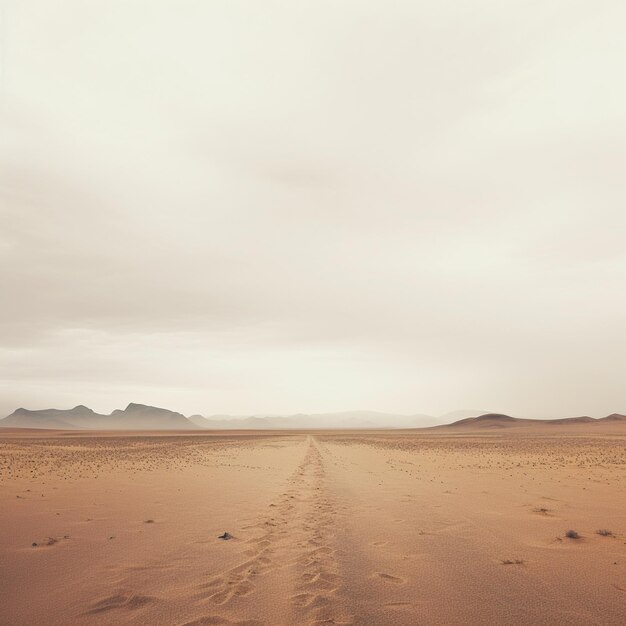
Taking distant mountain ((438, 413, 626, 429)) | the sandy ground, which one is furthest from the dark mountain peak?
the sandy ground

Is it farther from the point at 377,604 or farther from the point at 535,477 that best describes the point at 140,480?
the point at 535,477

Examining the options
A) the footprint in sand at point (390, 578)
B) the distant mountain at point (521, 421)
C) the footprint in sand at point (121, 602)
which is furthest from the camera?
the distant mountain at point (521, 421)

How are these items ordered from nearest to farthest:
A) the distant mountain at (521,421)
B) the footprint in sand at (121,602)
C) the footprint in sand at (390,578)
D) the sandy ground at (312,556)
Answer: the sandy ground at (312,556) → the footprint in sand at (121,602) → the footprint in sand at (390,578) → the distant mountain at (521,421)

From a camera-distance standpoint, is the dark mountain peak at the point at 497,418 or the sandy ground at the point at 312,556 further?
the dark mountain peak at the point at 497,418

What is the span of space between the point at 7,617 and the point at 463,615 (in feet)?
17.5

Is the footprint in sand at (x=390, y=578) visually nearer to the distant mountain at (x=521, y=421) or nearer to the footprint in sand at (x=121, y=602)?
the footprint in sand at (x=121, y=602)

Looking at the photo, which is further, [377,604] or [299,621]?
[377,604]

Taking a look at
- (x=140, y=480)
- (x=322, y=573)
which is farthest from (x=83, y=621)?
(x=140, y=480)

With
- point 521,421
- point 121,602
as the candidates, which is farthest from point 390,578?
point 521,421

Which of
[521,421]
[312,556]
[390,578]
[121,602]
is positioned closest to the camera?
[121,602]

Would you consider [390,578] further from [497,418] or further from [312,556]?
[497,418]

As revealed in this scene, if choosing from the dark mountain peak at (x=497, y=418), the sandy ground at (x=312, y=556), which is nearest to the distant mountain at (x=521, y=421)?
the dark mountain peak at (x=497, y=418)

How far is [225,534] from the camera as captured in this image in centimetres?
871

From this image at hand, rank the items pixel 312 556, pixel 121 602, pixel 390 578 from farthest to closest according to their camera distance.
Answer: pixel 312 556 < pixel 390 578 < pixel 121 602
